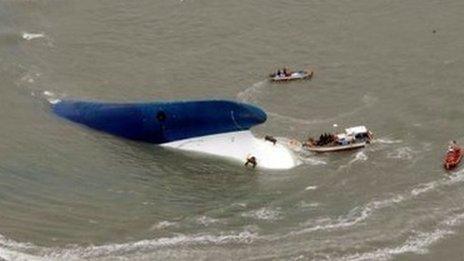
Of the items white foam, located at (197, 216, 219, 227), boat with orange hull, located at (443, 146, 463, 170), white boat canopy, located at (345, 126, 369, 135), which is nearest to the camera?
white foam, located at (197, 216, 219, 227)

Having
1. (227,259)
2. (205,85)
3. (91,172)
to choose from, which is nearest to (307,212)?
(227,259)

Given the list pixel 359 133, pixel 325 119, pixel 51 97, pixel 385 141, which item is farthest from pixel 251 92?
pixel 51 97

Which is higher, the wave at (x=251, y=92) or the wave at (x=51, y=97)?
the wave at (x=251, y=92)

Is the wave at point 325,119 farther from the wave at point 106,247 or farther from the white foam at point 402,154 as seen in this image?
the wave at point 106,247

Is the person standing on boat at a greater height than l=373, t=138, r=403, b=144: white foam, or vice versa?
l=373, t=138, r=403, b=144: white foam

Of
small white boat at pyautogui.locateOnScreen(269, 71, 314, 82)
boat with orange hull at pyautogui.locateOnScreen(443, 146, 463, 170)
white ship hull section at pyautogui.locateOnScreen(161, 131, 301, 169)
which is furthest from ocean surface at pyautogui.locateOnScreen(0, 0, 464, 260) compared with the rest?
white ship hull section at pyautogui.locateOnScreen(161, 131, 301, 169)

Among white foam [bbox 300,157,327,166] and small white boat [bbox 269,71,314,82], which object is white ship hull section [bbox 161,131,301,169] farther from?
small white boat [bbox 269,71,314,82]

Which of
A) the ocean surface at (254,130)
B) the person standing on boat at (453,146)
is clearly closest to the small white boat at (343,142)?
the ocean surface at (254,130)

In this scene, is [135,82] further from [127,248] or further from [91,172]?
[127,248]
